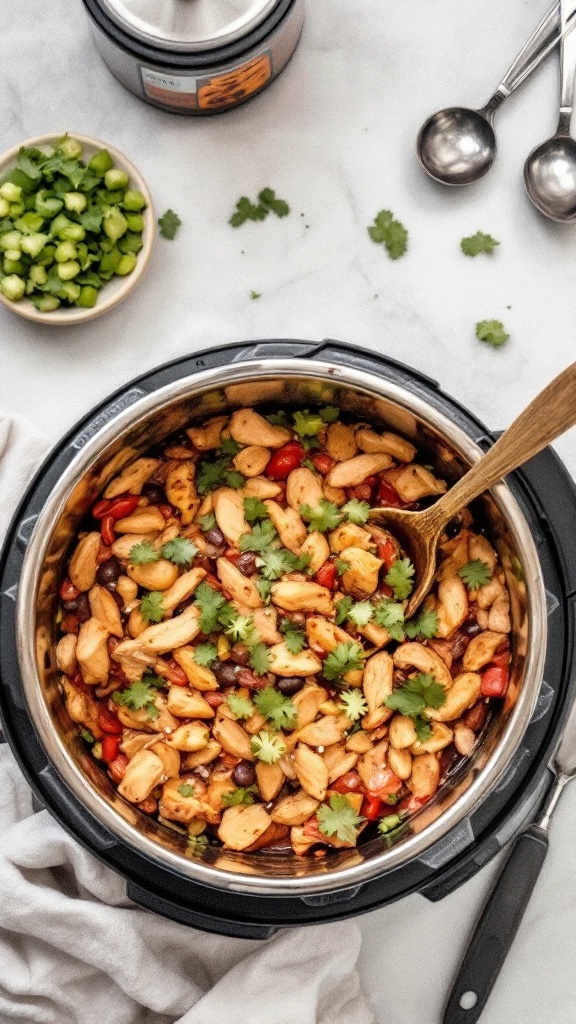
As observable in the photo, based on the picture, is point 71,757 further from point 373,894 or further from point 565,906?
point 565,906

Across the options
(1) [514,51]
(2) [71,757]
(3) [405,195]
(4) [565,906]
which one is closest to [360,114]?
(3) [405,195]

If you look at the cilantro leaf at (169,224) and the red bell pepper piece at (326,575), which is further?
the cilantro leaf at (169,224)

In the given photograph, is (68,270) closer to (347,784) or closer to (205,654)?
(205,654)

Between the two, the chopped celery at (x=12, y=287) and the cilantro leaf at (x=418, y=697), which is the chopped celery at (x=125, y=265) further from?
the cilantro leaf at (x=418, y=697)

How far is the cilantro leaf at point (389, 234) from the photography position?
1.95 m

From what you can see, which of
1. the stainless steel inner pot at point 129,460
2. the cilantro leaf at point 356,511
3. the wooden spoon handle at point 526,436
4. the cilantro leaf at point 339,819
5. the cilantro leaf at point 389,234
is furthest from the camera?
the cilantro leaf at point 389,234

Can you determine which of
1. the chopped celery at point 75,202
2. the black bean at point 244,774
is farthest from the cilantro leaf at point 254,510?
the chopped celery at point 75,202

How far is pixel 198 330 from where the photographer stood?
1.96 meters

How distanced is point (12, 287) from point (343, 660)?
915 mm

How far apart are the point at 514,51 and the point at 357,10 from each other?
323 millimetres

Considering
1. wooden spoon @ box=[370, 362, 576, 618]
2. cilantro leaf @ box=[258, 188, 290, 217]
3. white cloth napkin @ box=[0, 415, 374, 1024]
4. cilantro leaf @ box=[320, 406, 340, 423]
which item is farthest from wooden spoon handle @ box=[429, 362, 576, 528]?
white cloth napkin @ box=[0, 415, 374, 1024]

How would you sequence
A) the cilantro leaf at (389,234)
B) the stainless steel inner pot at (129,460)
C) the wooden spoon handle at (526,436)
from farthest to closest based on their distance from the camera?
the cilantro leaf at (389,234)
the stainless steel inner pot at (129,460)
the wooden spoon handle at (526,436)

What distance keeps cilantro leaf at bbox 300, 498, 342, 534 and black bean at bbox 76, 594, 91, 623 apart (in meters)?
0.40

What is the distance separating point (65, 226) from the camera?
1.86m
